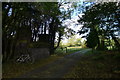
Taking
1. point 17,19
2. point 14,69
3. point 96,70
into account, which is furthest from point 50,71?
point 17,19

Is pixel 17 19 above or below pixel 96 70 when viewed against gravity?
above

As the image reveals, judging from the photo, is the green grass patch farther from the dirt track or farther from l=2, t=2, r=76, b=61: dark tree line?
l=2, t=2, r=76, b=61: dark tree line

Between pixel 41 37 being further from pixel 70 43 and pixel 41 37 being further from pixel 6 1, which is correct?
pixel 70 43

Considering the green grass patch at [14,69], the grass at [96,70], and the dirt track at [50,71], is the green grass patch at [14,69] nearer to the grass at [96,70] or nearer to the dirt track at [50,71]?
the dirt track at [50,71]

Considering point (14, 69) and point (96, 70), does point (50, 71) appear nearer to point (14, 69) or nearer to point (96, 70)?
point (14, 69)

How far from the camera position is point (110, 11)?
6891mm

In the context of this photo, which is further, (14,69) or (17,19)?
(17,19)

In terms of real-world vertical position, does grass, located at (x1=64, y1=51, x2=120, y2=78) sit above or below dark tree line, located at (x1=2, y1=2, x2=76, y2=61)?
below

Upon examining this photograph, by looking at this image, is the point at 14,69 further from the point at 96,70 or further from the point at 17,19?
the point at 96,70

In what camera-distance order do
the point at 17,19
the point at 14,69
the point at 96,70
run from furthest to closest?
1. the point at 17,19
2. the point at 14,69
3. the point at 96,70

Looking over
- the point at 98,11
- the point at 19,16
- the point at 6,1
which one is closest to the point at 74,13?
the point at 98,11

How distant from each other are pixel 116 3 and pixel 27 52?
22.7ft

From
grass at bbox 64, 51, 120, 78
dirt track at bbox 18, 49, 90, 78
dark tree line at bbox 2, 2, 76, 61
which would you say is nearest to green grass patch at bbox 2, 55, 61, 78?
dirt track at bbox 18, 49, 90, 78

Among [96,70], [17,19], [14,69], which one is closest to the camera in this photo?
[96,70]
